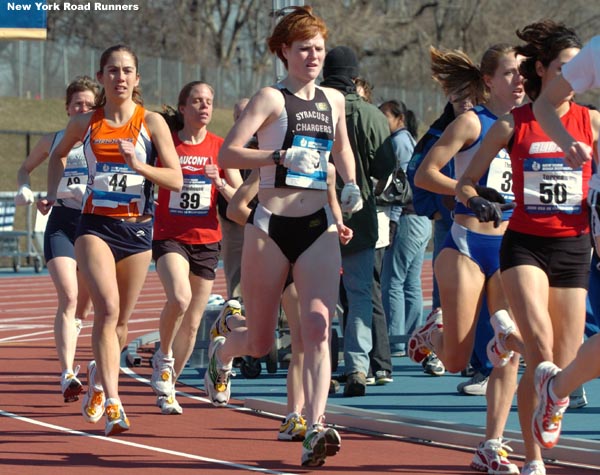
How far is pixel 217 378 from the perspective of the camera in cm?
929

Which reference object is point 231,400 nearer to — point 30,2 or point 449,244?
point 449,244

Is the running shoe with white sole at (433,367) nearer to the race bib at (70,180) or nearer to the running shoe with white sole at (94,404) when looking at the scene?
the race bib at (70,180)

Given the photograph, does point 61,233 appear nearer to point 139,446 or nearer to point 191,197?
point 191,197

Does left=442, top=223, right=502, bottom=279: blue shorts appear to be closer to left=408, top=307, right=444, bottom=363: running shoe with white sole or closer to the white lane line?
left=408, top=307, right=444, bottom=363: running shoe with white sole

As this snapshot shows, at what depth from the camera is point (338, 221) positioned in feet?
25.7

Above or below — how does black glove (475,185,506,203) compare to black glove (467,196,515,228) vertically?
above

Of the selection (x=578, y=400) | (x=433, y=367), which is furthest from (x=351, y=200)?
(x=433, y=367)

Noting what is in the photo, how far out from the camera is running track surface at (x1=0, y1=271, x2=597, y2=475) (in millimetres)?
7613

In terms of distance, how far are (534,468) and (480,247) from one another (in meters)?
1.30

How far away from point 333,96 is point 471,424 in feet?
7.81

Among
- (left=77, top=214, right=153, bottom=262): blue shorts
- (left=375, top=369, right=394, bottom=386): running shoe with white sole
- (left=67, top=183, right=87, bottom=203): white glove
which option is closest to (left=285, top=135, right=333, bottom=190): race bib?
(left=77, top=214, right=153, bottom=262): blue shorts

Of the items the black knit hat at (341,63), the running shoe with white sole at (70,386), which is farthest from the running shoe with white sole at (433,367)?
→ the running shoe with white sole at (70,386)

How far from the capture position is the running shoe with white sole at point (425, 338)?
826 centimetres

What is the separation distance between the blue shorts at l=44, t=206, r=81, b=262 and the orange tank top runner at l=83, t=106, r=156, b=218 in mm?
1715
